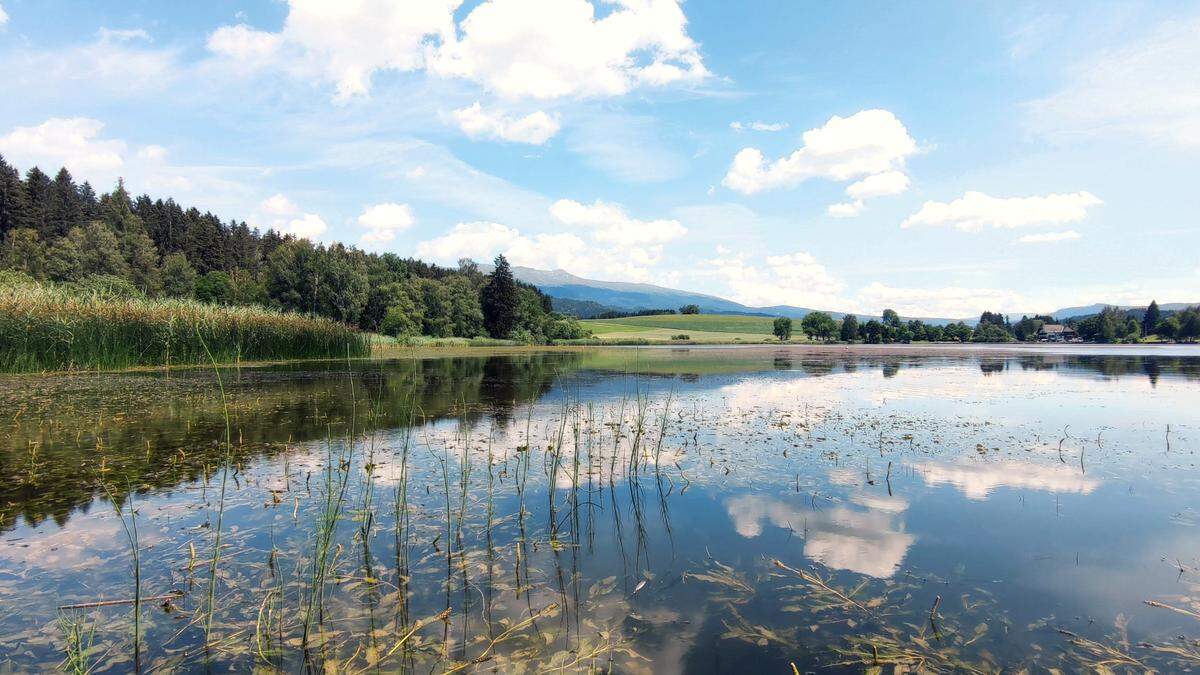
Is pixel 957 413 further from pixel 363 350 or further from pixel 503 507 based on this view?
pixel 363 350

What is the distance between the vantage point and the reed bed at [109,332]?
2459 cm

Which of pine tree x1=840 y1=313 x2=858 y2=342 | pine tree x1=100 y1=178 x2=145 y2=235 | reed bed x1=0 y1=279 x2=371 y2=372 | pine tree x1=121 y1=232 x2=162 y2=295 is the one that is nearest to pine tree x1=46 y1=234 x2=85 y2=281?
pine tree x1=121 y1=232 x2=162 y2=295

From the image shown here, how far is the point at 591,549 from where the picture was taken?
7.20m

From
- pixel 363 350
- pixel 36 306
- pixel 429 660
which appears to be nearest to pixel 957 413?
pixel 429 660

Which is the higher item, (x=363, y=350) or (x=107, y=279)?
(x=107, y=279)

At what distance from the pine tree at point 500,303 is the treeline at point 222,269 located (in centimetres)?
28

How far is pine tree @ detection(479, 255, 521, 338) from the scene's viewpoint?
108562 mm

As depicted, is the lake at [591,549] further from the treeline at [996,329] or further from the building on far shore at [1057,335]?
the building on far shore at [1057,335]

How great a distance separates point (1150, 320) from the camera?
158 metres

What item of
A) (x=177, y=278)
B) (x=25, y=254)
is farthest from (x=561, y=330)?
(x=25, y=254)

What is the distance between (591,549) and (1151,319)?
715ft

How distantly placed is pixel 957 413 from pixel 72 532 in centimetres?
2225

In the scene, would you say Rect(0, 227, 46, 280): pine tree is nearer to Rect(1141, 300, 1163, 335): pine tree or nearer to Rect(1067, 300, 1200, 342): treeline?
Rect(1067, 300, 1200, 342): treeline

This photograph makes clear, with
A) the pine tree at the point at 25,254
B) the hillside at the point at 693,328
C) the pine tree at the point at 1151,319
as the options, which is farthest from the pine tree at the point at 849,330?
the pine tree at the point at 25,254
